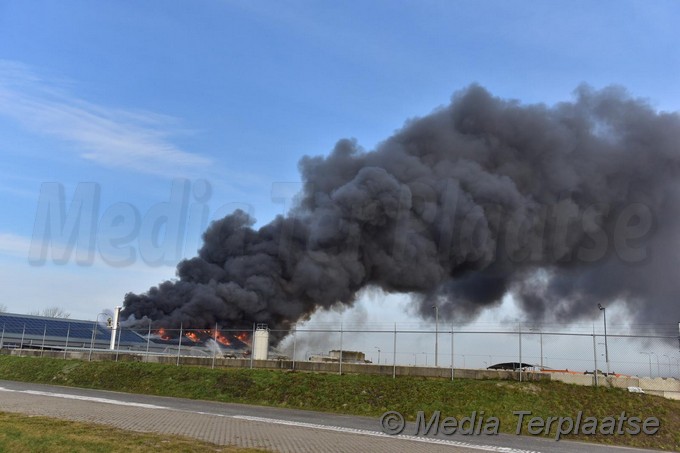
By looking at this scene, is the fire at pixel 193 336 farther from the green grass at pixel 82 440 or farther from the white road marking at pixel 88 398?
the green grass at pixel 82 440

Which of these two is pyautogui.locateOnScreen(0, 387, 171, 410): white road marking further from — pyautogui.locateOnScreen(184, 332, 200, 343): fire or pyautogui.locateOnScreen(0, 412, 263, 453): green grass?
pyautogui.locateOnScreen(184, 332, 200, 343): fire

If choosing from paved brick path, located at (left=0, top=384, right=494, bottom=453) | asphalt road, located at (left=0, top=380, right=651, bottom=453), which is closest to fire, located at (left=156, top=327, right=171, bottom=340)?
asphalt road, located at (left=0, top=380, right=651, bottom=453)

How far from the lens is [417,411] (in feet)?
63.2

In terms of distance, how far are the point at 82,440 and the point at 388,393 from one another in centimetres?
1245

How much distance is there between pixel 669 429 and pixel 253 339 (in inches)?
779

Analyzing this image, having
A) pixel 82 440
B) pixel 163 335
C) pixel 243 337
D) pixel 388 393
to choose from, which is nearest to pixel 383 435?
pixel 388 393

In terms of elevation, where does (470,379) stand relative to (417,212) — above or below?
below

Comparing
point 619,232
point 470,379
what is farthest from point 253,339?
point 619,232

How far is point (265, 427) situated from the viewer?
49.6ft

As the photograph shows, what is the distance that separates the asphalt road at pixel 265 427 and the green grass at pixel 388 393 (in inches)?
61.2

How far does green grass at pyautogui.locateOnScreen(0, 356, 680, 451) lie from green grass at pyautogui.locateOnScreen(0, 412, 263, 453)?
9478 mm

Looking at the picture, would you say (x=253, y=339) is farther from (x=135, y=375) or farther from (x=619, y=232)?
(x=619, y=232)

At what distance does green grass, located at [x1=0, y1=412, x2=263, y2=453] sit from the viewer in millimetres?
10281

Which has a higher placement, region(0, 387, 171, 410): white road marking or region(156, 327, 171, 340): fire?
region(156, 327, 171, 340): fire
